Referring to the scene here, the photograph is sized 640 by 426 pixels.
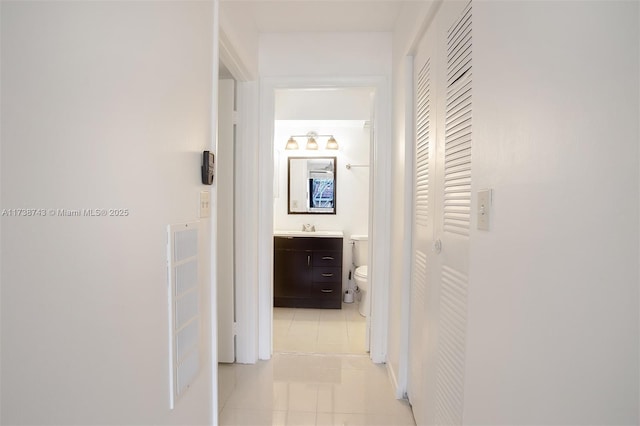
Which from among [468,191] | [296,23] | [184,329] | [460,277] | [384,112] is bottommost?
[184,329]

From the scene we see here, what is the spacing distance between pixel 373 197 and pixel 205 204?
1344 mm

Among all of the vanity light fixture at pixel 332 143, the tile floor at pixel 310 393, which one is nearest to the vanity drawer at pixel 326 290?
the tile floor at pixel 310 393

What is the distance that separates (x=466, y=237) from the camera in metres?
1.09

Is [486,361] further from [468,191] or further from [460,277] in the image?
[468,191]

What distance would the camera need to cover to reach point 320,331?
298cm

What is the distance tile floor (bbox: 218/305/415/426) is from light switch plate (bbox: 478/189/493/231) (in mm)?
1392

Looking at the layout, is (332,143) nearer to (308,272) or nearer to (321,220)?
(321,220)

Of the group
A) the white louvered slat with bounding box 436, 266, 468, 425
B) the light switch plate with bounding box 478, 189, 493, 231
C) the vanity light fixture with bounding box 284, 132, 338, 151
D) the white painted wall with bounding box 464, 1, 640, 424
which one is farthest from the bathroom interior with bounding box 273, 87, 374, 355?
the white painted wall with bounding box 464, 1, 640, 424

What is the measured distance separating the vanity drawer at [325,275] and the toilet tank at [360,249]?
0.45m

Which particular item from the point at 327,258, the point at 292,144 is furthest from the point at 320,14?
the point at 327,258

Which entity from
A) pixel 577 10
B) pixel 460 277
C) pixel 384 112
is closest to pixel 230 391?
pixel 460 277

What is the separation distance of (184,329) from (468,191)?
1.18 m

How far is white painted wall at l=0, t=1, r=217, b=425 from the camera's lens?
0.70 m

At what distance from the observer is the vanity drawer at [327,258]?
348cm
